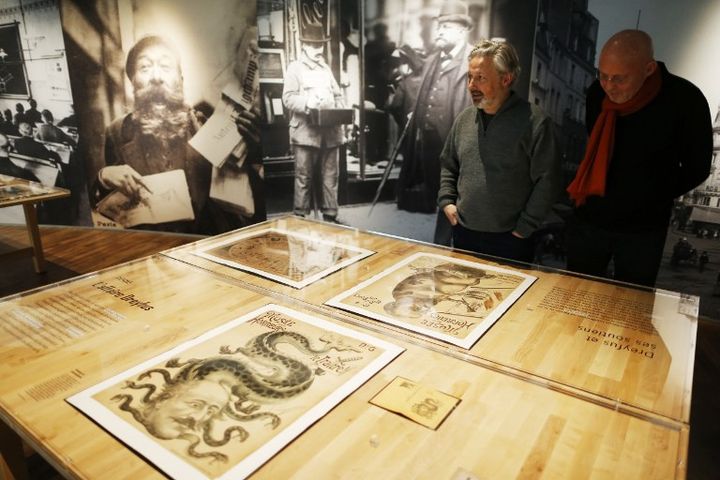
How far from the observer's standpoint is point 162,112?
14.8 ft

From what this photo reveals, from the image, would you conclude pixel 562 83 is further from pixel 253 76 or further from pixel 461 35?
pixel 253 76

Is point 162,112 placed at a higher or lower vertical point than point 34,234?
higher

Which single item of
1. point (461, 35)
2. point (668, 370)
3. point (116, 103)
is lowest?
point (668, 370)

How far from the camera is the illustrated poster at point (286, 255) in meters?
1.76

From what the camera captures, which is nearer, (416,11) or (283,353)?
(283,353)

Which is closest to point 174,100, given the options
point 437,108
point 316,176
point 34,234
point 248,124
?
point 248,124

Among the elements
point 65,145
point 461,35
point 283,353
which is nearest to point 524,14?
point 461,35

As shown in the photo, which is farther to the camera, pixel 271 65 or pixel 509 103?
pixel 271 65

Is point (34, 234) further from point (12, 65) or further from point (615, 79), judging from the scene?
point (615, 79)

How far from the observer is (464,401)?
105cm

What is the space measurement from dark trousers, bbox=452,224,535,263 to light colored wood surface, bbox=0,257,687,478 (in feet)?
3.45

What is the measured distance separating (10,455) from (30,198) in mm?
2461

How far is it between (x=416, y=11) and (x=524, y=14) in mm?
781

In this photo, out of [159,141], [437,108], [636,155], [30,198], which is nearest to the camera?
[636,155]
